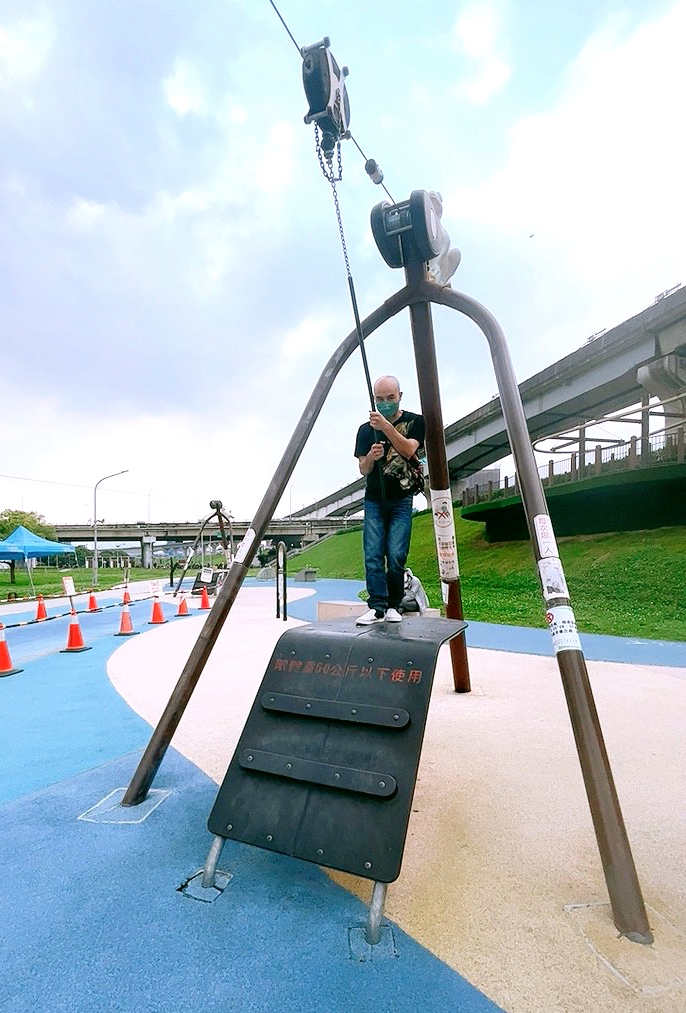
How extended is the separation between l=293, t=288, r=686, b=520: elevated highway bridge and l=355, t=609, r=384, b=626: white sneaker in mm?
12800

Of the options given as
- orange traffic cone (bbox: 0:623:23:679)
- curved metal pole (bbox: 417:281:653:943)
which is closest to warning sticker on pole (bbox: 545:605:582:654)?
curved metal pole (bbox: 417:281:653:943)

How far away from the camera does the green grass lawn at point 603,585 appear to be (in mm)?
9117

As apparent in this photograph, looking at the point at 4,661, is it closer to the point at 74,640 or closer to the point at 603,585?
the point at 74,640

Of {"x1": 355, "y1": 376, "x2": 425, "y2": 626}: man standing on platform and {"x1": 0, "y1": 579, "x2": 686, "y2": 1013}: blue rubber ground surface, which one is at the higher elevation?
{"x1": 355, "y1": 376, "x2": 425, "y2": 626}: man standing on platform

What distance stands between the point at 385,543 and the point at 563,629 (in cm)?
138

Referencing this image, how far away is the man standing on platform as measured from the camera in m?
3.35

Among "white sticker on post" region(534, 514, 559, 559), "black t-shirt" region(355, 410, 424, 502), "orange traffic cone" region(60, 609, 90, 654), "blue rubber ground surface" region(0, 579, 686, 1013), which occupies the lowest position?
"blue rubber ground surface" region(0, 579, 686, 1013)

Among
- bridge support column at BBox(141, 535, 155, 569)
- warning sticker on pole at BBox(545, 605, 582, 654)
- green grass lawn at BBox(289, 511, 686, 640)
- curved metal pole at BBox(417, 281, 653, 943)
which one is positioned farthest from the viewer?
bridge support column at BBox(141, 535, 155, 569)

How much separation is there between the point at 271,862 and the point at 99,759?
1.84 meters

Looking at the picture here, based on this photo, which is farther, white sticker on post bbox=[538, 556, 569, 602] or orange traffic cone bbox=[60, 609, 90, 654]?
orange traffic cone bbox=[60, 609, 90, 654]

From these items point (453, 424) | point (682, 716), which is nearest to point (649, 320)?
point (453, 424)

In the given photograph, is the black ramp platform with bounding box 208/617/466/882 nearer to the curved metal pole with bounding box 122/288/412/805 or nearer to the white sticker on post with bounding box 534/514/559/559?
the curved metal pole with bounding box 122/288/412/805

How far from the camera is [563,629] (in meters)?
2.26

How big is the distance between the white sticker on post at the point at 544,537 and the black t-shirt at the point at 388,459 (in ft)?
3.44
